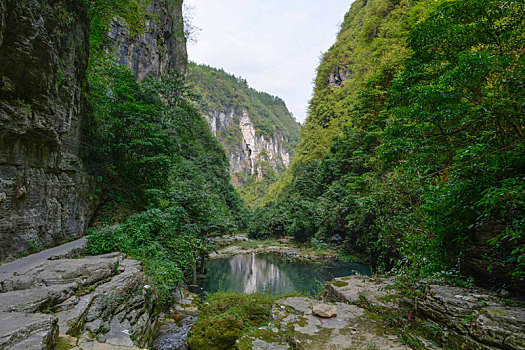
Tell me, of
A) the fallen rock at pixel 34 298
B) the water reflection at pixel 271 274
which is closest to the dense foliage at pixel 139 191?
the fallen rock at pixel 34 298

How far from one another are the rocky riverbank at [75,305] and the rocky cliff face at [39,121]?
118cm

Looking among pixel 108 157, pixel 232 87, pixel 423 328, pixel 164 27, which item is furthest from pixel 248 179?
pixel 423 328

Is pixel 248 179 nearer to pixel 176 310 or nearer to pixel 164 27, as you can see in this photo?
pixel 164 27

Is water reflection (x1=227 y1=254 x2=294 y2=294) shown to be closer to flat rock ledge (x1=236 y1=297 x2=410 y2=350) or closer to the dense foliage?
the dense foliage

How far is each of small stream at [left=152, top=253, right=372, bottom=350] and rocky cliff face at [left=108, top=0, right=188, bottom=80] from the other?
551 inches

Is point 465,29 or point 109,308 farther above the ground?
point 465,29

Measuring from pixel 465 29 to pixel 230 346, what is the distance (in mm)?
7486

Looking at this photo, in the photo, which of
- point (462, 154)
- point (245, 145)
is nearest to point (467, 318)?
point (462, 154)

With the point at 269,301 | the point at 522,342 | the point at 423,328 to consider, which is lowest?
the point at 269,301

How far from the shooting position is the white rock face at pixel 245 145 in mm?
92438

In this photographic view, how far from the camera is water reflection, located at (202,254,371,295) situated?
11480mm

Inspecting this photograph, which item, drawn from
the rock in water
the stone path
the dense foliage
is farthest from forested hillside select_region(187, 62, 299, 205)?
the rock in water

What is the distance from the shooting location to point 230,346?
4250 millimetres

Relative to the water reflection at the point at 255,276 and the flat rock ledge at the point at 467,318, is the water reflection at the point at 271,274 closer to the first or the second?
the water reflection at the point at 255,276
